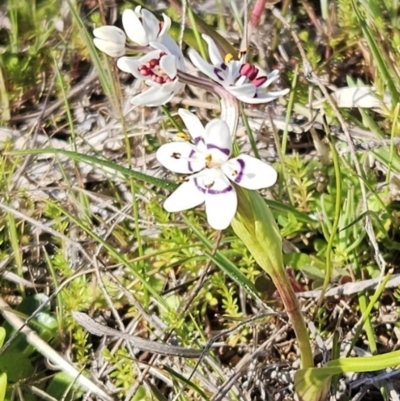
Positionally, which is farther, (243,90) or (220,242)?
(220,242)

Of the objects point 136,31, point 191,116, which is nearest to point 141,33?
point 136,31

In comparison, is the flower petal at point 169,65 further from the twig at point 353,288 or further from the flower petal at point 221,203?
the twig at point 353,288

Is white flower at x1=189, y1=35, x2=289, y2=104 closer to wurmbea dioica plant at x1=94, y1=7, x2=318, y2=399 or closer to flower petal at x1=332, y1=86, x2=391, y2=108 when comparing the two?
wurmbea dioica plant at x1=94, y1=7, x2=318, y2=399

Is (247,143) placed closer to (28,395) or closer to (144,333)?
(144,333)

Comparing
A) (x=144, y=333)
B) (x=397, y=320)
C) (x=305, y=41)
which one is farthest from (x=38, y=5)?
(x=397, y=320)

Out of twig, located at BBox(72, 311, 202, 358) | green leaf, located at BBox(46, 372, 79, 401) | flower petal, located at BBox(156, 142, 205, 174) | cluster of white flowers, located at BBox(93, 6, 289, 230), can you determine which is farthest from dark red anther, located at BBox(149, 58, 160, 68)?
green leaf, located at BBox(46, 372, 79, 401)

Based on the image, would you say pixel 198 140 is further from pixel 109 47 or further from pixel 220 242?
pixel 220 242
